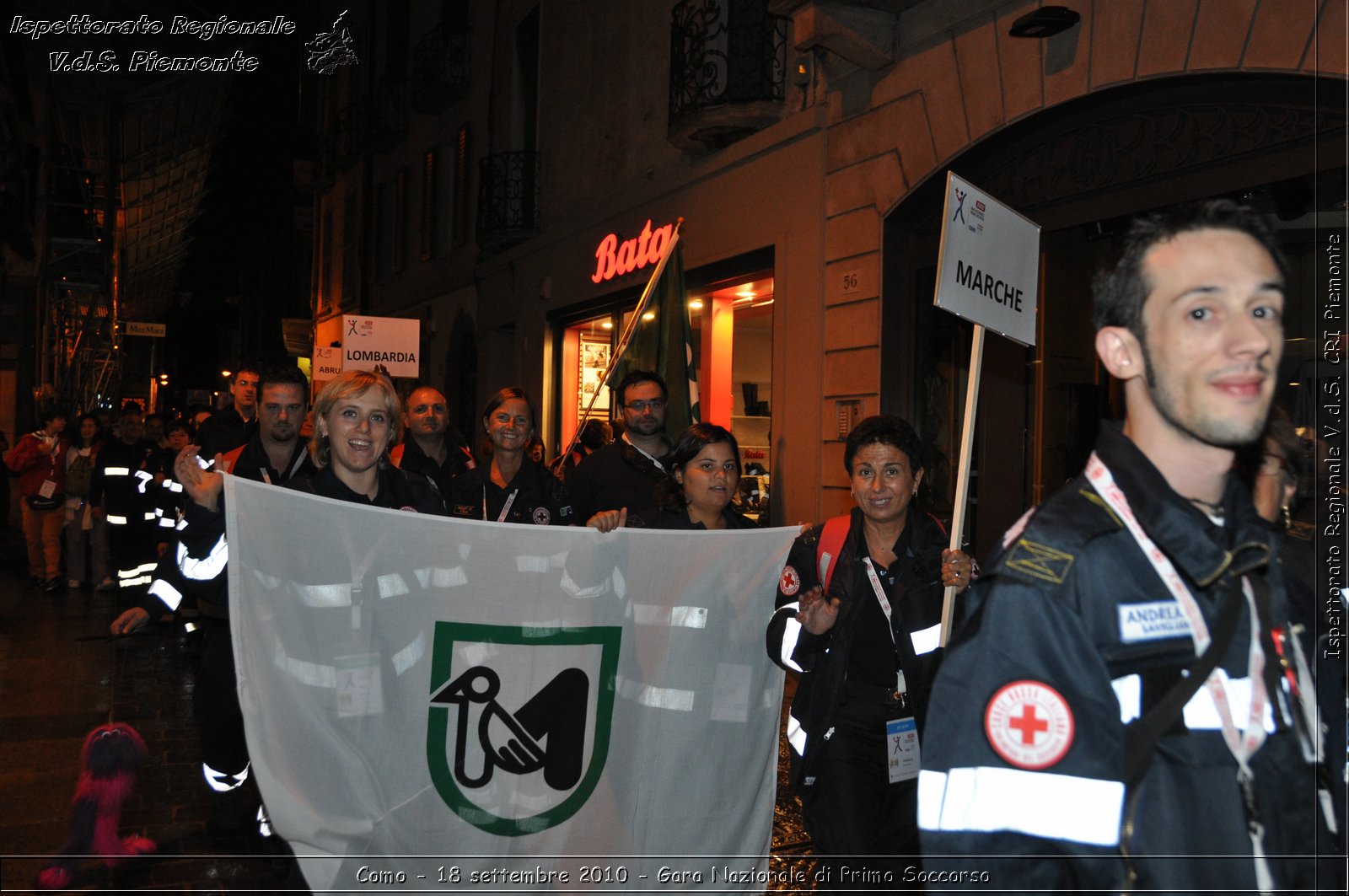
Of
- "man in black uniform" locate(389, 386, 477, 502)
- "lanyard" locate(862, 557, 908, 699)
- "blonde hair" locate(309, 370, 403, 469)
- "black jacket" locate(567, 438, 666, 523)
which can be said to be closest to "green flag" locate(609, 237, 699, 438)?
"black jacket" locate(567, 438, 666, 523)

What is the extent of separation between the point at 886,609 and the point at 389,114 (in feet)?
79.1

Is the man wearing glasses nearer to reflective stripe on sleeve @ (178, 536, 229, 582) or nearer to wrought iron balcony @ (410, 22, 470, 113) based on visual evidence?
reflective stripe on sleeve @ (178, 536, 229, 582)

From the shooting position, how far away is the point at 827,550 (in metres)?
4.21

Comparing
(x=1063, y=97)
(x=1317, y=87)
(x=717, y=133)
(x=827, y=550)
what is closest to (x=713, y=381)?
(x=717, y=133)

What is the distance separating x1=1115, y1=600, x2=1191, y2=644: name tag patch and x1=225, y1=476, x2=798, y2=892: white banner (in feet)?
8.81

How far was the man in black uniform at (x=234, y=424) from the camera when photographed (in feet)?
28.8

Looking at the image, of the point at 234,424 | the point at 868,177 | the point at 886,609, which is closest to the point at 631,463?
the point at 886,609

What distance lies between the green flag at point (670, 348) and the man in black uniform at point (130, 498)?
24.4ft

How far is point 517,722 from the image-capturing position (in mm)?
4102

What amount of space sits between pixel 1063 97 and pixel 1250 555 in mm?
6738

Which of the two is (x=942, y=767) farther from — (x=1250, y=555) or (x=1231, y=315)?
(x=1231, y=315)

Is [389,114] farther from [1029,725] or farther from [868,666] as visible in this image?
[1029,725]

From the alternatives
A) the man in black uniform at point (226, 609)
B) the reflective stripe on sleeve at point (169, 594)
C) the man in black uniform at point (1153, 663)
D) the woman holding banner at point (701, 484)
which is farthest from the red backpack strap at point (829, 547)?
the reflective stripe on sleeve at point (169, 594)

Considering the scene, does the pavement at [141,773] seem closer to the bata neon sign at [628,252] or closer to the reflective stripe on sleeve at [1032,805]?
the reflective stripe on sleeve at [1032,805]
